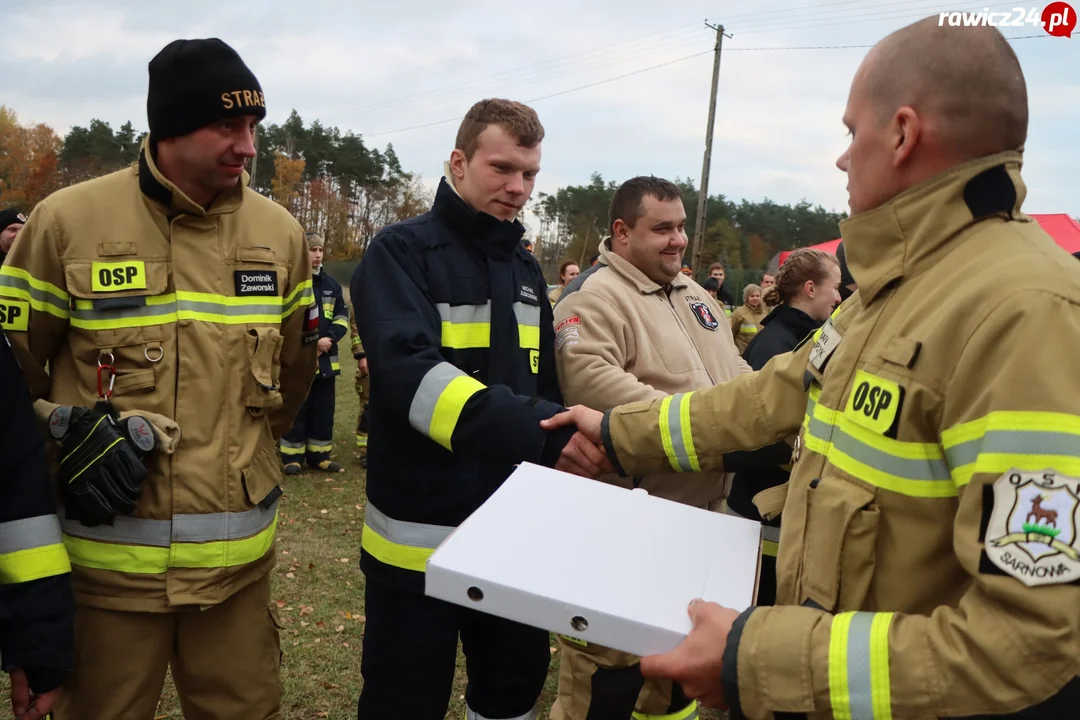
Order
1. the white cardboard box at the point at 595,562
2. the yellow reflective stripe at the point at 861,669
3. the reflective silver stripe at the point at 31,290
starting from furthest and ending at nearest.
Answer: the reflective silver stripe at the point at 31,290, the white cardboard box at the point at 595,562, the yellow reflective stripe at the point at 861,669

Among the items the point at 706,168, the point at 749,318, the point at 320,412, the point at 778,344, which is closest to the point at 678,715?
the point at 778,344

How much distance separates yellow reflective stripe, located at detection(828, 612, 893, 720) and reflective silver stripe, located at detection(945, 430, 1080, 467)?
0.35 meters

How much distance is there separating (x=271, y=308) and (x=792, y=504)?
75.2 inches

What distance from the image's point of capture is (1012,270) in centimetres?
135

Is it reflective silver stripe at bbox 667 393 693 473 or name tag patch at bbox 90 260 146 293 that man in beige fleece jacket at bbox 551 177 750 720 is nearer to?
reflective silver stripe at bbox 667 393 693 473

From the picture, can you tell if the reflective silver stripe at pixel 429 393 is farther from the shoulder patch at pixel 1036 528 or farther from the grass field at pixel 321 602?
the grass field at pixel 321 602

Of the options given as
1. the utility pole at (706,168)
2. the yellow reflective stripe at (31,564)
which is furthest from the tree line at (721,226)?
the yellow reflective stripe at (31,564)

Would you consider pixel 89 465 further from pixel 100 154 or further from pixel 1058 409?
pixel 100 154

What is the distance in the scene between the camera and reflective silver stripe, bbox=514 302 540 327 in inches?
114

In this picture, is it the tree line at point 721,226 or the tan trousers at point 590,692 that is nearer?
the tan trousers at point 590,692

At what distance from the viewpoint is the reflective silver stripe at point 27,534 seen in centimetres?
207

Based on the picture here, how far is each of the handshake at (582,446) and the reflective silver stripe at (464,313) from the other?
508mm

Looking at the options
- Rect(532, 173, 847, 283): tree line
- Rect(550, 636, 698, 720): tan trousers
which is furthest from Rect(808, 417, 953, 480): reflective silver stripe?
Rect(532, 173, 847, 283): tree line

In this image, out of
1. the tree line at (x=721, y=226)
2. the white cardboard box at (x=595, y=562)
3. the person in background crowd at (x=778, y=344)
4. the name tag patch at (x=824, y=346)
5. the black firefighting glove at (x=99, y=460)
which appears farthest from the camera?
the tree line at (x=721, y=226)
